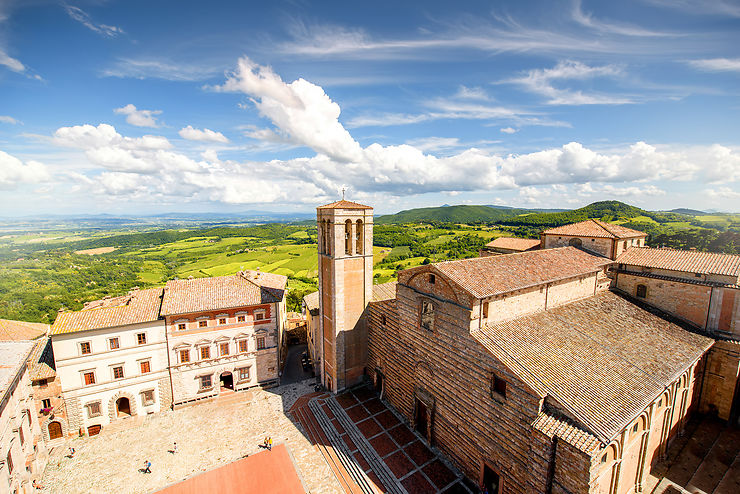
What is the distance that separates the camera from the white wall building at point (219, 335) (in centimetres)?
2588

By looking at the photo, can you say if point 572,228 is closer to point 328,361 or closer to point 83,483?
point 328,361

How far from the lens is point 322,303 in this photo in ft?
88.9

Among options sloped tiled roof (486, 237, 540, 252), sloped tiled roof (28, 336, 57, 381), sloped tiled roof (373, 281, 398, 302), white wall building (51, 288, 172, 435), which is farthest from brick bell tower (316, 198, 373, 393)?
sloped tiled roof (486, 237, 540, 252)

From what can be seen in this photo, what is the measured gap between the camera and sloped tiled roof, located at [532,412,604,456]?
40.2 ft

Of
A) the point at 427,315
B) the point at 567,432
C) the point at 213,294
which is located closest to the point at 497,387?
the point at 567,432

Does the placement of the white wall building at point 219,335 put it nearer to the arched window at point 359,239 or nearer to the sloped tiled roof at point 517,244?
the arched window at point 359,239

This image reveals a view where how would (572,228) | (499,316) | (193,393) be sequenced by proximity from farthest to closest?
1. (572,228)
2. (193,393)
3. (499,316)

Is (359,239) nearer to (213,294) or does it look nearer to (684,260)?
(213,294)

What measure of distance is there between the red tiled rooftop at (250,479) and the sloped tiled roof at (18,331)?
1892 cm

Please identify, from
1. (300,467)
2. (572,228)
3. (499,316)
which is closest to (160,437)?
(300,467)

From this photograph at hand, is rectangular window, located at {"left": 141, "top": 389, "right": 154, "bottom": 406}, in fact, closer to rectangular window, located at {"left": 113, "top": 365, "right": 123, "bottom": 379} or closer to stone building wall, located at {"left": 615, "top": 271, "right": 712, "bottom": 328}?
rectangular window, located at {"left": 113, "top": 365, "right": 123, "bottom": 379}

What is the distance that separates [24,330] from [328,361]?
26.2m

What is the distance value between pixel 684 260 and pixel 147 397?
43114mm

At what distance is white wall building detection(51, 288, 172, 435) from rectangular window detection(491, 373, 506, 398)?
962 inches
